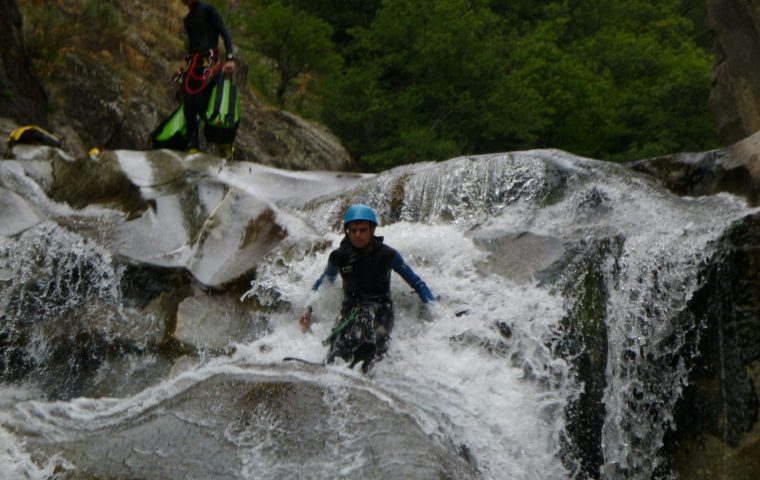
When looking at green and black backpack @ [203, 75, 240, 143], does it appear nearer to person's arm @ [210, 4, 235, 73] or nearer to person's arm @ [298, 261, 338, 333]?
person's arm @ [210, 4, 235, 73]

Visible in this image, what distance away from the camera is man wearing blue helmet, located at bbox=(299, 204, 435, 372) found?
531 cm

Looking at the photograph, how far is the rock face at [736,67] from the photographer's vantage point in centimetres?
1002

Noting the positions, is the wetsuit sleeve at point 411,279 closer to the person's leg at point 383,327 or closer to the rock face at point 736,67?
the person's leg at point 383,327

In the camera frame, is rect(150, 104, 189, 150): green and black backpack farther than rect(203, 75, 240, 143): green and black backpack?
Yes

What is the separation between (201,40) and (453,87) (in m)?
9.45

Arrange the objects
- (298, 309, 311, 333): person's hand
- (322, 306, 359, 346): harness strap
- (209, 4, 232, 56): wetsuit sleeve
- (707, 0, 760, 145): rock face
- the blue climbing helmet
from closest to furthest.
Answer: (322, 306, 359, 346): harness strap, the blue climbing helmet, (298, 309, 311, 333): person's hand, (209, 4, 232, 56): wetsuit sleeve, (707, 0, 760, 145): rock face

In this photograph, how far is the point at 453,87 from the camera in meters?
17.0

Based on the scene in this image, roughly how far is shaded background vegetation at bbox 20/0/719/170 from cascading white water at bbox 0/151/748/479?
8.47 m

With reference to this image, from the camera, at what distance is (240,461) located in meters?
3.73

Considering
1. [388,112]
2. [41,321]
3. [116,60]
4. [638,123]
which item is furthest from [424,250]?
[638,123]

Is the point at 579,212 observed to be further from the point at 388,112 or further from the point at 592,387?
the point at 388,112

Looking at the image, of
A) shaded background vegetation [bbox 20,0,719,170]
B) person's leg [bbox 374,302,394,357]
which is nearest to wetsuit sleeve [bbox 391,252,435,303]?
person's leg [bbox 374,302,394,357]

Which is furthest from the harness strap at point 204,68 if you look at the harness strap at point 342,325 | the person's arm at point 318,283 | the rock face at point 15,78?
the harness strap at point 342,325

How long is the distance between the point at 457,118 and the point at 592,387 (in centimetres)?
1272
